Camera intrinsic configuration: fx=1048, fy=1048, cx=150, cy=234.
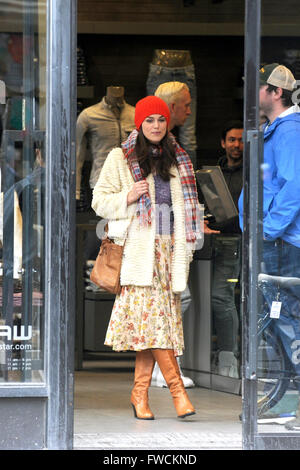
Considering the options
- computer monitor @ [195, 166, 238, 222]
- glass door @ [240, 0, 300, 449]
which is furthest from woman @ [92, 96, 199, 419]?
computer monitor @ [195, 166, 238, 222]

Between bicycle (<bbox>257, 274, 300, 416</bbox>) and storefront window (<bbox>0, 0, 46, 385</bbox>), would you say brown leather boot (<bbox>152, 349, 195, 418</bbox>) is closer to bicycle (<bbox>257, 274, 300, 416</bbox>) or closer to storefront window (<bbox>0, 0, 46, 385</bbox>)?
bicycle (<bbox>257, 274, 300, 416</bbox>)

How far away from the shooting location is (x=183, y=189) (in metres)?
6.16

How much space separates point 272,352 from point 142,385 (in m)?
1.03

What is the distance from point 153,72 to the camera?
8.79 metres

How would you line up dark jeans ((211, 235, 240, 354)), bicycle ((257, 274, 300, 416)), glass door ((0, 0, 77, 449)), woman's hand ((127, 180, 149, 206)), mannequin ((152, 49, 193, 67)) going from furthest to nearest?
mannequin ((152, 49, 193, 67)) < dark jeans ((211, 235, 240, 354)) < woman's hand ((127, 180, 149, 206)) < bicycle ((257, 274, 300, 416)) < glass door ((0, 0, 77, 449))

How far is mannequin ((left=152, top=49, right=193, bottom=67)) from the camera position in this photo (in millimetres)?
8719

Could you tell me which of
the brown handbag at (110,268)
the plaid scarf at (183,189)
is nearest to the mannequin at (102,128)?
the plaid scarf at (183,189)

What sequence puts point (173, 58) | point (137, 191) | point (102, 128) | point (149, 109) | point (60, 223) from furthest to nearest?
point (173, 58)
point (102, 128)
point (149, 109)
point (137, 191)
point (60, 223)

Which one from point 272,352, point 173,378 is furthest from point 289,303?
point 173,378

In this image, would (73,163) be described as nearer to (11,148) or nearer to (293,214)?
(11,148)

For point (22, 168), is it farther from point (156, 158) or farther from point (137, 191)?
point (156, 158)

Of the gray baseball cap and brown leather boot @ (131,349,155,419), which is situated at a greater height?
the gray baseball cap

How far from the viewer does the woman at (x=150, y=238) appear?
19.7ft

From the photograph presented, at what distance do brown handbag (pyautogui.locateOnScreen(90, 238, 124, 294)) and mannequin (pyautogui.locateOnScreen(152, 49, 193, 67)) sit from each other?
10.0ft
